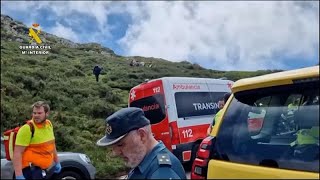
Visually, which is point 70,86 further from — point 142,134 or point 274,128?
point 142,134

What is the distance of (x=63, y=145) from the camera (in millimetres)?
13312

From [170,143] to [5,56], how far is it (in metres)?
12.5

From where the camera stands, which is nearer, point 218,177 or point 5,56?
point 218,177

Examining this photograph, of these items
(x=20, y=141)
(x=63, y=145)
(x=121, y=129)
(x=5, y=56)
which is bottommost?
(x=63, y=145)

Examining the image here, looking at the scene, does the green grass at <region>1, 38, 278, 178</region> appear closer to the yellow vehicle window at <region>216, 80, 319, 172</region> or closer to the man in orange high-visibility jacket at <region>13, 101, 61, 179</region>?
the man in orange high-visibility jacket at <region>13, 101, 61, 179</region>

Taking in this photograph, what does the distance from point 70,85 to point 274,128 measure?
16.8 m

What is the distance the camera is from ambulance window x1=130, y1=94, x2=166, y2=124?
1013cm

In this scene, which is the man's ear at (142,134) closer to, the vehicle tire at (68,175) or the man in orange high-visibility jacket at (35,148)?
the man in orange high-visibility jacket at (35,148)

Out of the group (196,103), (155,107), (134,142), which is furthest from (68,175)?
Result: (134,142)

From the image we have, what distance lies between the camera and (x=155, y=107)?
1028 cm

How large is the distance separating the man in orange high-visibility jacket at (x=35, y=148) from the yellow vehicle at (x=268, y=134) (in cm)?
310

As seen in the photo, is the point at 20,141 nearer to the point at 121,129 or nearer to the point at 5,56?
the point at 121,129

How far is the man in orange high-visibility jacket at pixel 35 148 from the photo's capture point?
5719 millimetres

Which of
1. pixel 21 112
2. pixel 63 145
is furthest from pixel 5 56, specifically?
pixel 63 145
